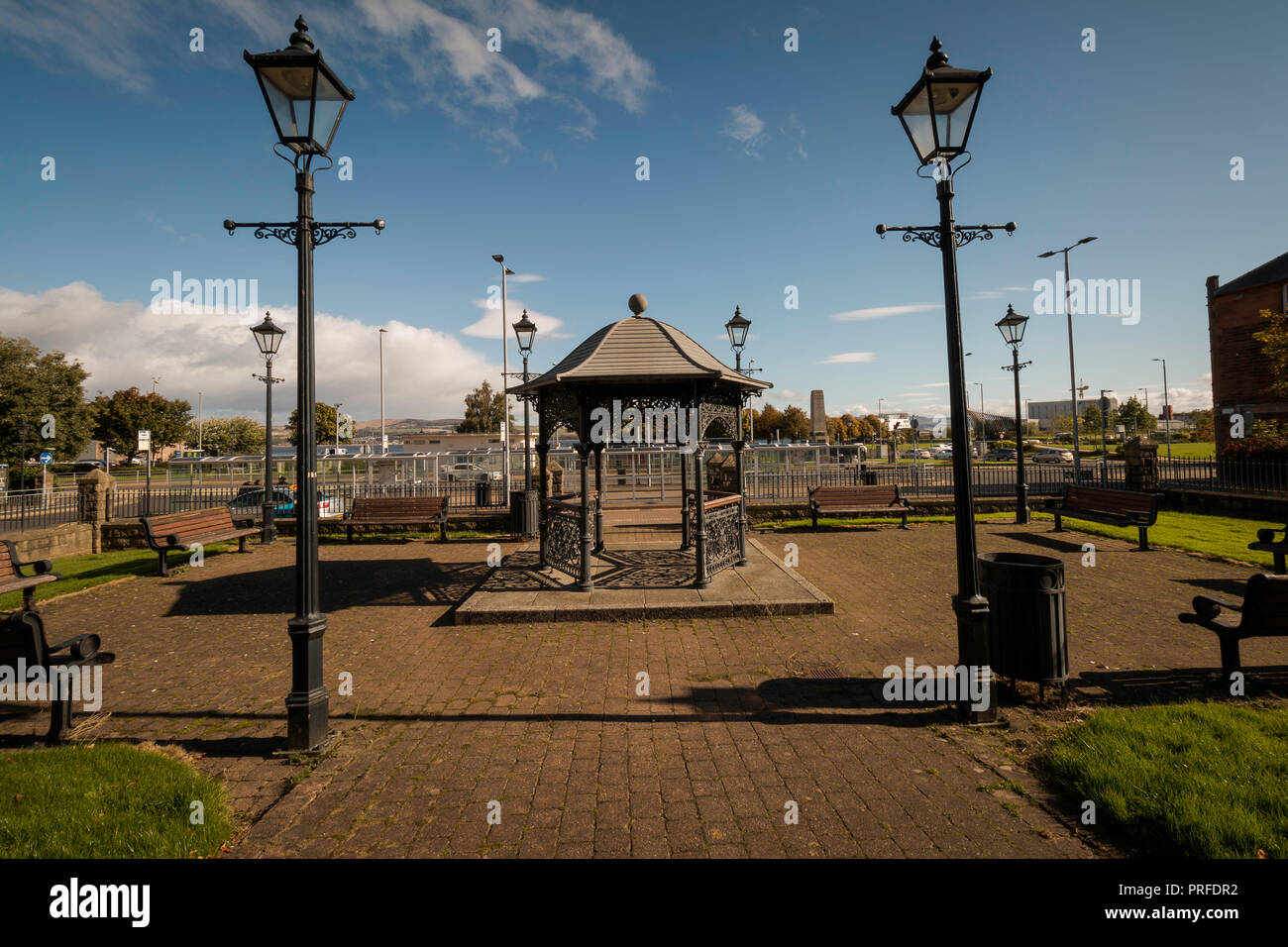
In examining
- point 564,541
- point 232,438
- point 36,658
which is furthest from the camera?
point 232,438

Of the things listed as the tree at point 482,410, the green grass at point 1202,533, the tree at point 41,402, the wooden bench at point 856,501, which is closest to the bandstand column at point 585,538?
the wooden bench at point 856,501

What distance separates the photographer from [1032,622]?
4574mm

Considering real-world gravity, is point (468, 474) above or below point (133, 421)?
below

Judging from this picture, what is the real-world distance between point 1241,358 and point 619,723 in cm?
3686

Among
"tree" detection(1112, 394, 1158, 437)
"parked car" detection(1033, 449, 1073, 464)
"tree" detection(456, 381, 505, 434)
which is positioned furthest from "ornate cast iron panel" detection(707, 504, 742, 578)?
"tree" detection(1112, 394, 1158, 437)

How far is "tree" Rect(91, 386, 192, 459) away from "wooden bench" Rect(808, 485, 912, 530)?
7308cm

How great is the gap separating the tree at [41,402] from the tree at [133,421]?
53.3 feet

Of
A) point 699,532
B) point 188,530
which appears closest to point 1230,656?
point 699,532

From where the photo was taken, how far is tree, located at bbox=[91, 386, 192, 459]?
64.3m

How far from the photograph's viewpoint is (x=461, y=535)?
1485 cm

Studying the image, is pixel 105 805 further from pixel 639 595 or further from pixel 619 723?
pixel 639 595
